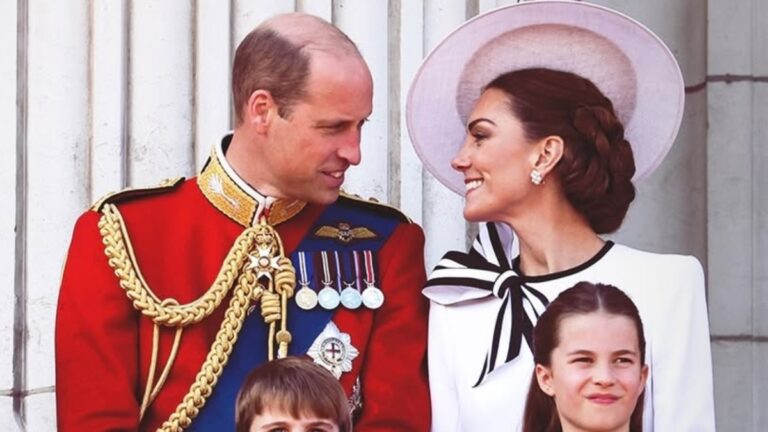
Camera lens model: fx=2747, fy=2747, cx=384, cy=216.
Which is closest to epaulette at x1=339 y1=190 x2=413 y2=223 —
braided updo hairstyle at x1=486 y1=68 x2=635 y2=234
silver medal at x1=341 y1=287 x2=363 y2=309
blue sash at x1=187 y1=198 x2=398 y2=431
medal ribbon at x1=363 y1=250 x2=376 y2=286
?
blue sash at x1=187 y1=198 x2=398 y2=431

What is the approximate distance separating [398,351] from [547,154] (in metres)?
0.42

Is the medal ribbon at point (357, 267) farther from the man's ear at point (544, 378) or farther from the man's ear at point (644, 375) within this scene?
the man's ear at point (644, 375)

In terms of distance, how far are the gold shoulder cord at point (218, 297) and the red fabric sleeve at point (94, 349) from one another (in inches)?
1.1

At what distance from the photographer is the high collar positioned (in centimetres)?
474

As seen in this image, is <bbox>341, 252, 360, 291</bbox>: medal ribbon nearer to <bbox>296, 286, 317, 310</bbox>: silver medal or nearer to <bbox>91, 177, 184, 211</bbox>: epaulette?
<bbox>296, 286, 317, 310</bbox>: silver medal

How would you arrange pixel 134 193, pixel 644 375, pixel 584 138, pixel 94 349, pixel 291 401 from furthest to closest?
pixel 134 193
pixel 584 138
pixel 94 349
pixel 644 375
pixel 291 401

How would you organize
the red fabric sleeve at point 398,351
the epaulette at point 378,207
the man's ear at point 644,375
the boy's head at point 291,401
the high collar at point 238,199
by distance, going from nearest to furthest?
the boy's head at point 291,401
the man's ear at point 644,375
the red fabric sleeve at point 398,351
the high collar at point 238,199
the epaulette at point 378,207

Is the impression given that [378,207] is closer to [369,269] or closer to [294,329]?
[369,269]

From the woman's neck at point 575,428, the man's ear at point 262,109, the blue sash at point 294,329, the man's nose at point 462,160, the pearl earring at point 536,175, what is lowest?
the woman's neck at point 575,428

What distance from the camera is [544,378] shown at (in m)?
4.46

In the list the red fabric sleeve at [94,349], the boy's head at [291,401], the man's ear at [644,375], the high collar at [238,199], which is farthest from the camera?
the high collar at [238,199]

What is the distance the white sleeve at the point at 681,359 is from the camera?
4.50m

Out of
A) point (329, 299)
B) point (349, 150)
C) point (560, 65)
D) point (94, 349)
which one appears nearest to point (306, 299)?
point (329, 299)

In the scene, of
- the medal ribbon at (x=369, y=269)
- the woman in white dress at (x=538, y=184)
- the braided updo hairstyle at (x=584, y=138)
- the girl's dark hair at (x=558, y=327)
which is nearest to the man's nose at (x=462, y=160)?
the woman in white dress at (x=538, y=184)
